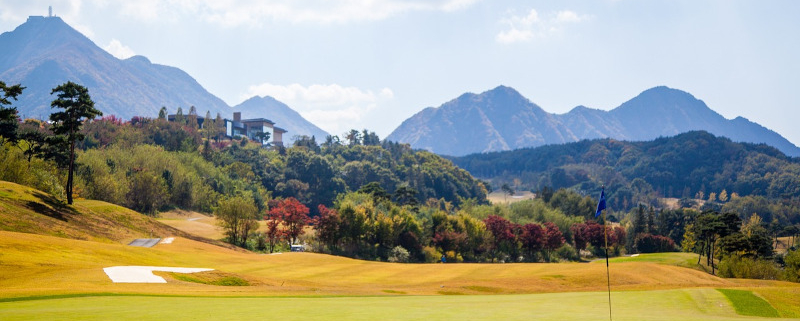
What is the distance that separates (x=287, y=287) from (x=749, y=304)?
85.9 ft

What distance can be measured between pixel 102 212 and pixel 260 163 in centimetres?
12590

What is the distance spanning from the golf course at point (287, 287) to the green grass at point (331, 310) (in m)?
0.06

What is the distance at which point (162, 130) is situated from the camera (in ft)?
595

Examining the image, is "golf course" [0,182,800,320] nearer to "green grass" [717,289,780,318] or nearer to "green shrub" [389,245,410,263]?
"green grass" [717,289,780,318]

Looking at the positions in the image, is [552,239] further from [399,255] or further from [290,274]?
[290,274]

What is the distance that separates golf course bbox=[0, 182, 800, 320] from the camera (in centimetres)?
2472

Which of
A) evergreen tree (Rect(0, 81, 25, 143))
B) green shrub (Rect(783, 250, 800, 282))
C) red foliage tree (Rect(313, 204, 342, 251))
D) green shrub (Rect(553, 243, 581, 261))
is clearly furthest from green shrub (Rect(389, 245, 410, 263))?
evergreen tree (Rect(0, 81, 25, 143))

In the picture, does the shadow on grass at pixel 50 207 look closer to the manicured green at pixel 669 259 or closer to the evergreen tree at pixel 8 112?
the evergreen tree at pixel 8 112

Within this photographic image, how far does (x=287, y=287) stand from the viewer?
4012cm

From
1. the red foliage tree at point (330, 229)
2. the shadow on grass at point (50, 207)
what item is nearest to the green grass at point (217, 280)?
the shadow on grass at point (50, 207)

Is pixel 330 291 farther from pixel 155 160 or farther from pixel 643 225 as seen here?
pixel 643 225

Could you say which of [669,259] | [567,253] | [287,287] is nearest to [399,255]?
[567,253]

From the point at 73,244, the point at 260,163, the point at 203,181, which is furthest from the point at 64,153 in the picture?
the point at 260,163

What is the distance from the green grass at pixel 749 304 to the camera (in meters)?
30.4
